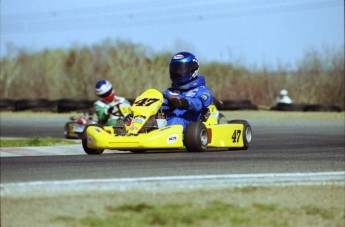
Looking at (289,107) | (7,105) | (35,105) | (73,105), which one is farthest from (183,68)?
(7,105)

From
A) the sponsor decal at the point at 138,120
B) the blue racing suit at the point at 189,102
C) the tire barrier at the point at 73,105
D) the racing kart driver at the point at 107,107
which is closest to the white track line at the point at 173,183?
the sponsor decal at the point at 138,120

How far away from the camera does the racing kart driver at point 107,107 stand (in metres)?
16.5

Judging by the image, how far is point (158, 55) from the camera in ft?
198

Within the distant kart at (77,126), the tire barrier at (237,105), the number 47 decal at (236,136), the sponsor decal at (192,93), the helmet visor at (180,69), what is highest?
the helmet visor at (180,69)

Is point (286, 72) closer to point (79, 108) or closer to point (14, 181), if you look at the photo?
point (79, 108)

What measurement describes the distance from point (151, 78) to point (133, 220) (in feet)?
130

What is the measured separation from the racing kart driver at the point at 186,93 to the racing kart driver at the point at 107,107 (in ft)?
13.9

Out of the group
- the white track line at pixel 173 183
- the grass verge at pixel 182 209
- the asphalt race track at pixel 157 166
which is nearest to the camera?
the grass verge at pixel 182 209

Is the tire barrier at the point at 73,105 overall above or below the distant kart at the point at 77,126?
below

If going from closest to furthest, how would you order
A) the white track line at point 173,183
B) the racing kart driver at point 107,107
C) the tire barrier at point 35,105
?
the white track line at point 173,183, the racing kart driver at point 107,107, the tire barrier at point 35,105

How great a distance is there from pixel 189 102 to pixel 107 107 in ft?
16.6

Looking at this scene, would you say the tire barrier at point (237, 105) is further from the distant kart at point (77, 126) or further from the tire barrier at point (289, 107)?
the distant kart at point (77, 126)

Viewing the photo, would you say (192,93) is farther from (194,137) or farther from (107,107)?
(107,107)

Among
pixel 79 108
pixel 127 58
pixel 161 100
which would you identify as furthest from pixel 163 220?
pixel 127 58
